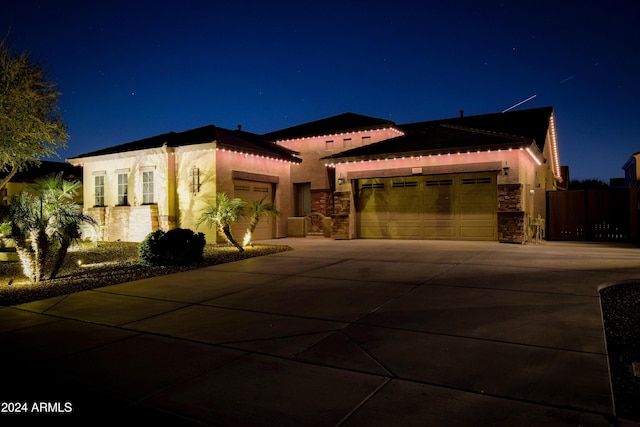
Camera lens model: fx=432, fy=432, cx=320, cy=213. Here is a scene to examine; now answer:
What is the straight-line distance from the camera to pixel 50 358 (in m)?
3.89

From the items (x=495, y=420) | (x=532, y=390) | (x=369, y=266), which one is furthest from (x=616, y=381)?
(x=369, y=266)

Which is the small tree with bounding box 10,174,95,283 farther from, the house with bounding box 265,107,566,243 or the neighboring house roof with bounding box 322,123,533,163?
the neighboring house roof with bounding box 322,123,533,163

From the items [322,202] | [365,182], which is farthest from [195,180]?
[322,202]

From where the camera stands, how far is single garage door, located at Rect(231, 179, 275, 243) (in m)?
16.6

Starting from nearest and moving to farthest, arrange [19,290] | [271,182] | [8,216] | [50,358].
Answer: [50,358] < [19,290] < [8,216] < [271,182]

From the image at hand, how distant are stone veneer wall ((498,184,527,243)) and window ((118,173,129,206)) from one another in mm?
14400

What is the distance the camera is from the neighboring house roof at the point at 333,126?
835 inches

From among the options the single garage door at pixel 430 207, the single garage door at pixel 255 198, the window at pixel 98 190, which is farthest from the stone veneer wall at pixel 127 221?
the single garage door at pixel 430 207

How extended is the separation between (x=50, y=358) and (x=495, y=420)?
146 inches

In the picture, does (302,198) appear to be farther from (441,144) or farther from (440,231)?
(441,144)

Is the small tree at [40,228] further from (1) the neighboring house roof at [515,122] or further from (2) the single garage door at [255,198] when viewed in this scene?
(1) the neighboring house roof at [515,122]

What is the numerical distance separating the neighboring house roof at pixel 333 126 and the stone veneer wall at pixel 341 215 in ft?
18.2

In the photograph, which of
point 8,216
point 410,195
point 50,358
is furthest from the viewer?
point 410,195

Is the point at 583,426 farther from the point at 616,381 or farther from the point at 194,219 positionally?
the point at 194,219
